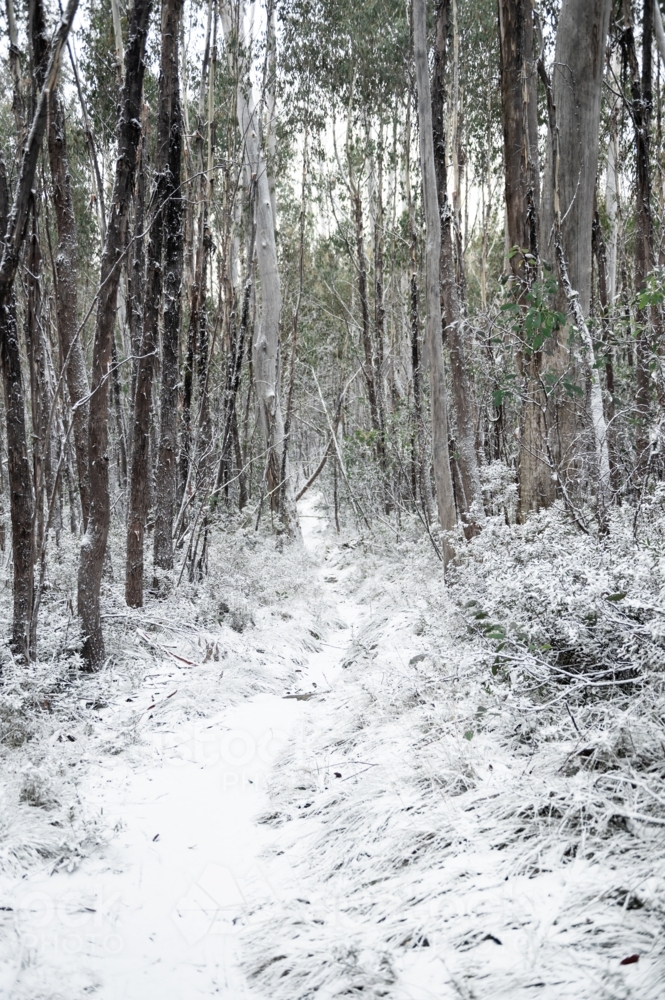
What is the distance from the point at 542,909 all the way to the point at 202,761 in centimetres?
249

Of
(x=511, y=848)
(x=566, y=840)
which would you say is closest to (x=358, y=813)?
(x=511, y=848)

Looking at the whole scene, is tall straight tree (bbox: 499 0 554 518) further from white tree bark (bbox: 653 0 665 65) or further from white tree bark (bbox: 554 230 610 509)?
white tree bark (bbox: 653 0 665 65)

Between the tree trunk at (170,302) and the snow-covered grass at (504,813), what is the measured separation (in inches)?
159

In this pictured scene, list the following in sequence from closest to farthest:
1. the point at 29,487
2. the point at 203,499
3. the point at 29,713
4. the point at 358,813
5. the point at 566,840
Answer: the point at 566,840, the point at 358,813, the point at 29,713, the point at 29,487, the point at 203,499

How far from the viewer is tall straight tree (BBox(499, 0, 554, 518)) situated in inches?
227

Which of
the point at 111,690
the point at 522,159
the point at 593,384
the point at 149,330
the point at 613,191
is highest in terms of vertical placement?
the point at 613,191

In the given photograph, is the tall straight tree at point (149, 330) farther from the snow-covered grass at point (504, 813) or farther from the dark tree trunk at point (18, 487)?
the snow-covered grass at point (504, 813)

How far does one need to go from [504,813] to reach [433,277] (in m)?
5.25

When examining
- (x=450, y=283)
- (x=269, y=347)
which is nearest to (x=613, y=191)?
(x=269, y=347)

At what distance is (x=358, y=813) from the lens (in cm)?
301

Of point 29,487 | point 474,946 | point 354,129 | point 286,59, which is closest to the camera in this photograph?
point 474,946

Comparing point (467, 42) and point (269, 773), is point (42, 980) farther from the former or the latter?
point (467, 42)

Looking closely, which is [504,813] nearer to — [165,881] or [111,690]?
[165,881]

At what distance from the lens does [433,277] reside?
21.3ft
